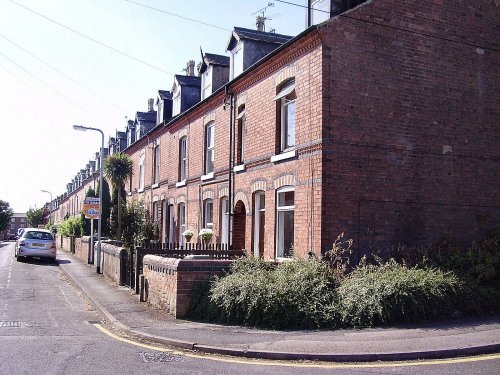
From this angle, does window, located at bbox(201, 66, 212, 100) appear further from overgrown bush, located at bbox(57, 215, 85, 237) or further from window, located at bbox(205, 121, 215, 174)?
overgrown bush, located at bbox(57, 215, 85, 237)

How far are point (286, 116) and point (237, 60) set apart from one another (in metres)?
4.35

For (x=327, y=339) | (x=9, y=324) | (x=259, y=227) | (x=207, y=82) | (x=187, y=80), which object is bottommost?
(x=9, y=324)

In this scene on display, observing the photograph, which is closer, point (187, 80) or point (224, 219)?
point (224, 219)

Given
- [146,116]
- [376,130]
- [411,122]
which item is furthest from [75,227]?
[411,122]

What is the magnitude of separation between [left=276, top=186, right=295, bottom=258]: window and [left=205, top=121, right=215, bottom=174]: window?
6240mm

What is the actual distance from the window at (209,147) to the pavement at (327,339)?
9.66 m

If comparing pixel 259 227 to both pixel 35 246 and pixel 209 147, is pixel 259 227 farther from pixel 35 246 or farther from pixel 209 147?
pixel 35 246

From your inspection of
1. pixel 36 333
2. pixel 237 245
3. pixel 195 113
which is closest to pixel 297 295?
pixel 36 333

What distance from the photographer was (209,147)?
65.9 ft

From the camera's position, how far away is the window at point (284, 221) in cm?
1372

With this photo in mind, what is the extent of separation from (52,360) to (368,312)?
5.42m

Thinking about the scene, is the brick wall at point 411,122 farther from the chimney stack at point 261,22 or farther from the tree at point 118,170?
the tree at point 118,170

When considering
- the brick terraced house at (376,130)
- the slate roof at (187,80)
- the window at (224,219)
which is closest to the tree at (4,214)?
the slate roof at (187,80)

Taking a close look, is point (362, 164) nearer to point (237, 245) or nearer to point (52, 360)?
point (237, 245)
